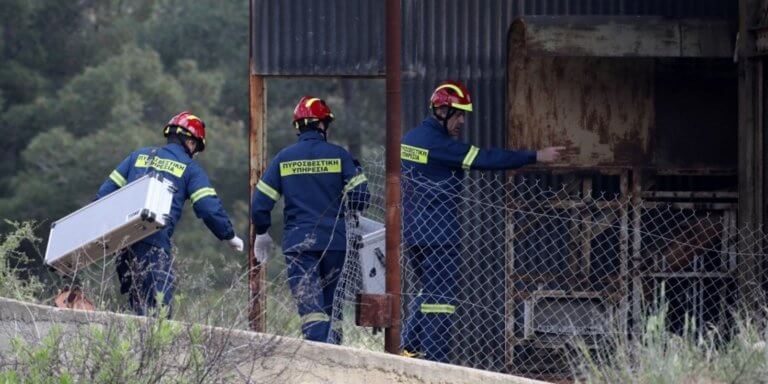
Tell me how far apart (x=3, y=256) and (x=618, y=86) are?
4.65 metres

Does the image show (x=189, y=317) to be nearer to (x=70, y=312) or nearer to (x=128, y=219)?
(x=70, y=312)

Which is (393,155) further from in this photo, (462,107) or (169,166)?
(169,166)

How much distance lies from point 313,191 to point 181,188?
0.93 meters

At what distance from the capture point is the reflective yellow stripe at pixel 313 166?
414 inches

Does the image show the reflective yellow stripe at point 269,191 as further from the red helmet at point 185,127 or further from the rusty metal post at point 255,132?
the red helmet at point 185,127

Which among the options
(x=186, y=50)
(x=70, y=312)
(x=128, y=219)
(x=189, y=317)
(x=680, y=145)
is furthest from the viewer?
(x=186, y=50)

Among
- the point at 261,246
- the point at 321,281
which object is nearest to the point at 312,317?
the point at 321,281

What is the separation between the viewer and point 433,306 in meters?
10.5

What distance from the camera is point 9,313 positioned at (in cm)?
906

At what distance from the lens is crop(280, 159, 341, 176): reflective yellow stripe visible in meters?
10.5

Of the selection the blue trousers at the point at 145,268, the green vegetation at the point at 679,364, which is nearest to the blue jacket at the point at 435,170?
the blue trousers at the point at 145,268

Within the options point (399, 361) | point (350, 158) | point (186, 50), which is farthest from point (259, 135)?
point (186, 50)

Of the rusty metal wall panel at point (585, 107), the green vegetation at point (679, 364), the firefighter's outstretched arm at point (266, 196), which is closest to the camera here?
the green vegetation at point (679, 364)

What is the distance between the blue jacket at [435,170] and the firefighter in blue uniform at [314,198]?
0.37 meters
